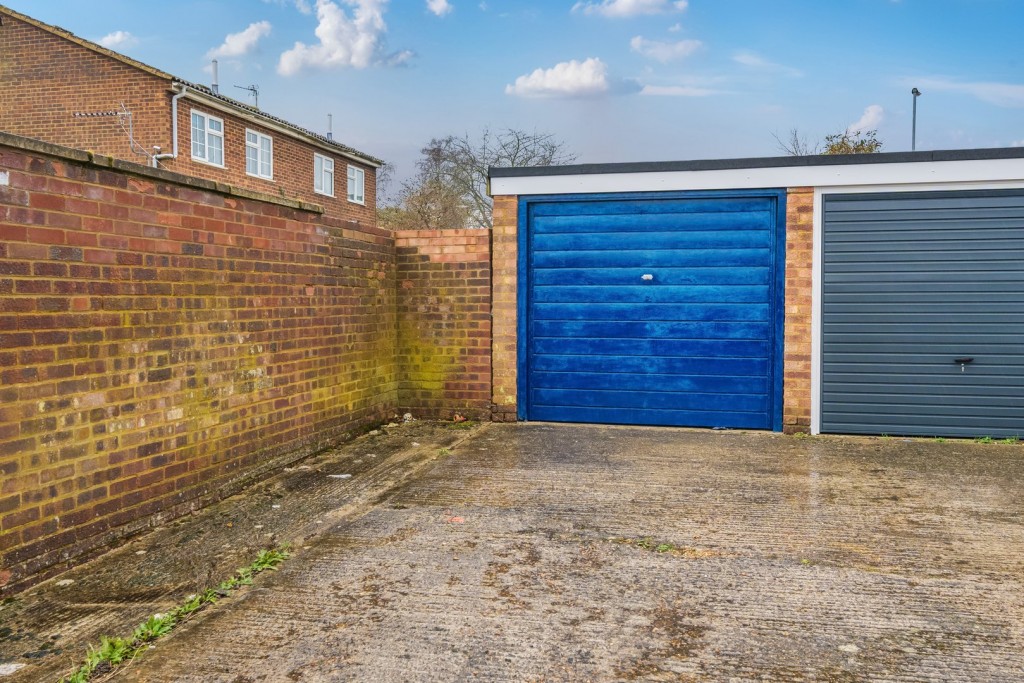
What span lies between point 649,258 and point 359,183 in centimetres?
2120

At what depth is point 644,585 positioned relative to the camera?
3.26 meters

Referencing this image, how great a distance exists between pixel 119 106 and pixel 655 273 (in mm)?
16191

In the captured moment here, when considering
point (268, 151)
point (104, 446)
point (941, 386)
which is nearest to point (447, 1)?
point (268, 151)

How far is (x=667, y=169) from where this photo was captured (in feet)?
23.7

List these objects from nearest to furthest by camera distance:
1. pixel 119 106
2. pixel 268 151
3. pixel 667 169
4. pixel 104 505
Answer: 1. pixel 104 505
2. pixel 667 169
3. pixel 119 106
4. pixel 268 151

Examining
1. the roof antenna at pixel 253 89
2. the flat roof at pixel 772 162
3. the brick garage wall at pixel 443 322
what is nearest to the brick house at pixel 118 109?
the roof antenna at pixel 253 89

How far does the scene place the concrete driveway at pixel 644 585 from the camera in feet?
8.39

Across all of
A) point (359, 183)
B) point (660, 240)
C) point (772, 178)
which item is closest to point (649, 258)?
point (660, 240)

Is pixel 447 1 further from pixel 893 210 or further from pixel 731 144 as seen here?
pixel 893 210

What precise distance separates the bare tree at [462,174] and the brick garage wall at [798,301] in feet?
54.9

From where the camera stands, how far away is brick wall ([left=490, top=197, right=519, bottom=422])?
25.0 feet

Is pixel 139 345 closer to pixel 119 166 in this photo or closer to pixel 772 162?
pixel 119 166

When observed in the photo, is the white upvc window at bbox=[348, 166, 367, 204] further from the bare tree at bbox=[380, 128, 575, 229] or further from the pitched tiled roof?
the pitched tiled roof

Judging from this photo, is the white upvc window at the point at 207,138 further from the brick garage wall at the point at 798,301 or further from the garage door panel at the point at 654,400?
the brick garage wall at the point at 798,301
